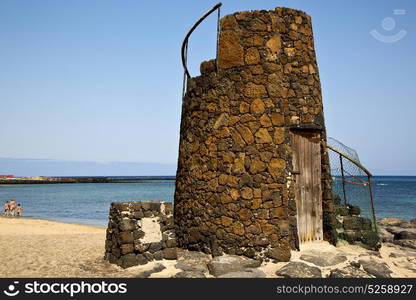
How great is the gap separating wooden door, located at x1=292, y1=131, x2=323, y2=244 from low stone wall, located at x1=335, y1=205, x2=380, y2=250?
71 centimetres

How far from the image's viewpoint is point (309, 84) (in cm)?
791

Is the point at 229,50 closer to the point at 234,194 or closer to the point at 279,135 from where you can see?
the point at 279,135

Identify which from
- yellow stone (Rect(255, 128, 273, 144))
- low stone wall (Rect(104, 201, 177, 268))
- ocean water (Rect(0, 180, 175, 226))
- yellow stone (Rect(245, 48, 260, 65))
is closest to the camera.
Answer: low stone wall (Rect(104, 201, 177, 268))

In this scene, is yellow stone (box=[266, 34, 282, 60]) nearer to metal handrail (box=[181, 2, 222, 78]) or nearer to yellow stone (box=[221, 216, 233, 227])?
metal handrail (box=[181, 2, 222, 78])

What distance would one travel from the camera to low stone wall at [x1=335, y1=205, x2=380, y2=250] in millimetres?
Result: 7832

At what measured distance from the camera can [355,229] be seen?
8070mm

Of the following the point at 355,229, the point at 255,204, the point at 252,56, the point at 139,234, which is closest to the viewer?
the point at 139,234

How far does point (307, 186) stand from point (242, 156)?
2.17 meters

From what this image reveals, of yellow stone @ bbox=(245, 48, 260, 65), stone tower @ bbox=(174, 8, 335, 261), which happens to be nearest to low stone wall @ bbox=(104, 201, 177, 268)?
stone tower @ bbox=(174, 8, 335, 261)

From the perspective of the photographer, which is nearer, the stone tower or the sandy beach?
the sandy beach

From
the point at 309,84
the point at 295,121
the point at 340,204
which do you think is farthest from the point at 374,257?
the point at 309,84

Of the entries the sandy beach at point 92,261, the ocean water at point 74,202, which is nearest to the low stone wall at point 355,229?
the sandy beach at point 92,261

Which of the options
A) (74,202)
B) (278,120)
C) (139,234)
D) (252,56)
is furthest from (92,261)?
(74,202)

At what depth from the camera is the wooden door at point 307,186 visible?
7.62 meters
